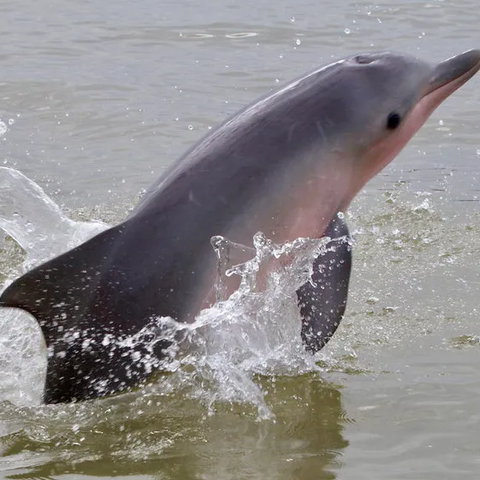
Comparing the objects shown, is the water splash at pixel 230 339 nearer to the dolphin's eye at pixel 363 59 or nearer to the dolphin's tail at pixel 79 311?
the dolphin's tail at pixel 79 311

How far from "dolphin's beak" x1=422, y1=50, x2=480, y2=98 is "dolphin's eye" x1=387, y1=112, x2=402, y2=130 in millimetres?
242

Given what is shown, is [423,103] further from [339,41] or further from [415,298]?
[339,41]

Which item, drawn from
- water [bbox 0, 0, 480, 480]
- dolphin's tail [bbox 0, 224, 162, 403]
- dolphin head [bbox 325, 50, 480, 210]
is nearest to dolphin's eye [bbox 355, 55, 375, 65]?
dolphin head [bbox 325, 50, 480, 210]

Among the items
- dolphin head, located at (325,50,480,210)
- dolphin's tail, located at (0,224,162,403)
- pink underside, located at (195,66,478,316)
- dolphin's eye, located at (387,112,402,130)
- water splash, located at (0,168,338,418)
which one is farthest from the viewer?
dolphin's eye, located at (387,112,402,130)

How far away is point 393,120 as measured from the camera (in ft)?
22.6

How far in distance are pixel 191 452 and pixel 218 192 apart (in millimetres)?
1353

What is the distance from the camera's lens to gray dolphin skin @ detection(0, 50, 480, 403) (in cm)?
589

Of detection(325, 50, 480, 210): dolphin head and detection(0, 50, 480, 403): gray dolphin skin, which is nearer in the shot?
detection(0, 50, 480, 403): gray dolphin skin

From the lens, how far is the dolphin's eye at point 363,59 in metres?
6.90

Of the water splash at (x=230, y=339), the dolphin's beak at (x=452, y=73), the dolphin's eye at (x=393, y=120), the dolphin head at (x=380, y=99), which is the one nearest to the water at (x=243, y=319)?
the water splash at (x=230, y=339)

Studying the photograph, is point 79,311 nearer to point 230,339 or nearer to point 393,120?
point 230,339

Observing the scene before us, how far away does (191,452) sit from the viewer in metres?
5.71

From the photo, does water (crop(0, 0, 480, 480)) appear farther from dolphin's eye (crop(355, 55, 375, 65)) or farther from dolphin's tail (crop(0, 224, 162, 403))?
dolphin's eye (crop(355, 55, 375, 65))


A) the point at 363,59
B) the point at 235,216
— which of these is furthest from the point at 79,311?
the point at 363,59
